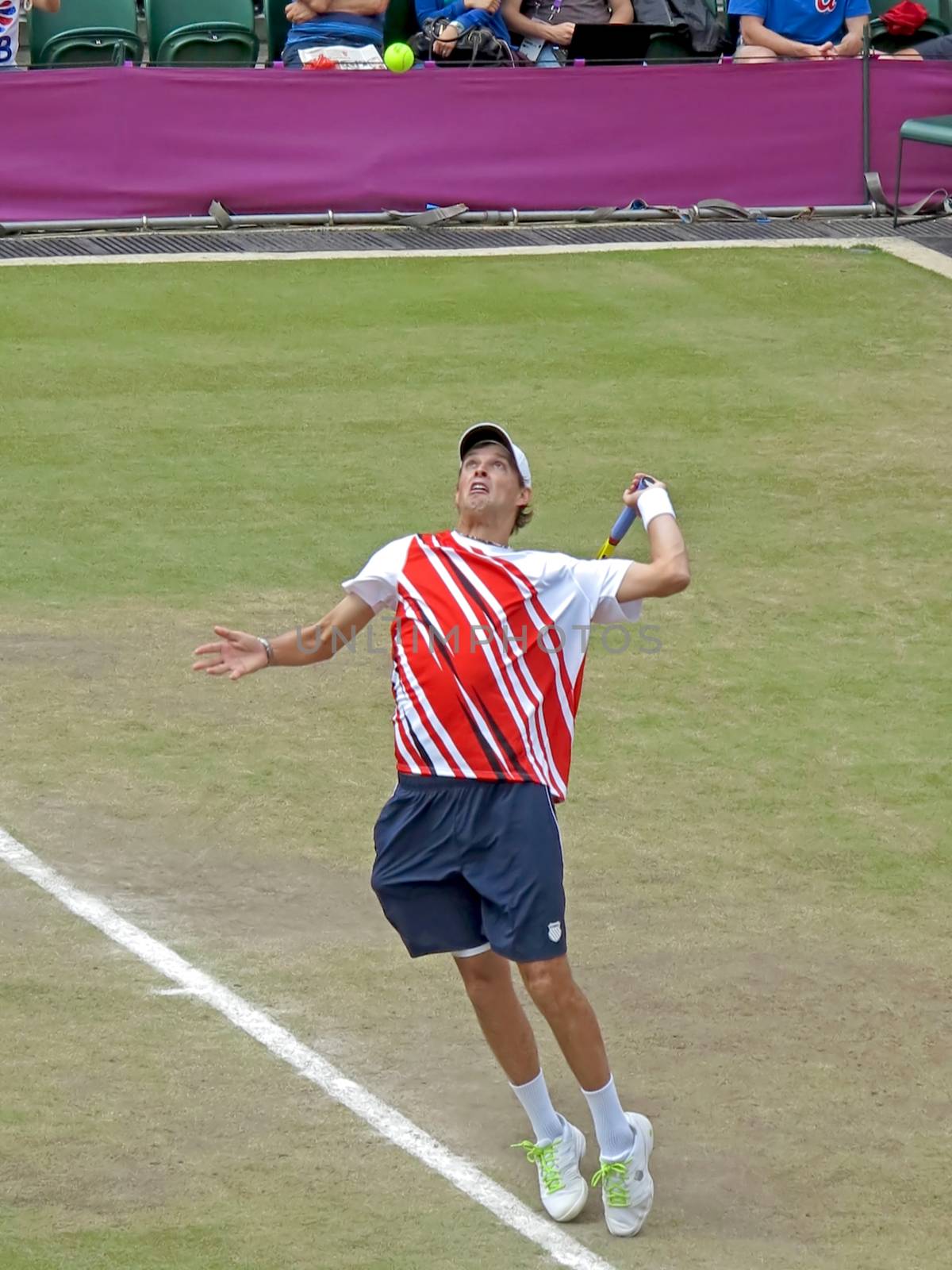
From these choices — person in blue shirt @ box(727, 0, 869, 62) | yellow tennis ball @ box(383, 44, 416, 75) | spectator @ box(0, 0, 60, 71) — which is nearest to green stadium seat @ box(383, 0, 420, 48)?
yellow tennis ball @ box(383, 44, 416, 75)

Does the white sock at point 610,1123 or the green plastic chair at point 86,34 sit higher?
the green plastic chair at point 86,34

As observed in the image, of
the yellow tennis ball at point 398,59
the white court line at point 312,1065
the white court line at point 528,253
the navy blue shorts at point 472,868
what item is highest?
the yellow tennis ball at point 398,59

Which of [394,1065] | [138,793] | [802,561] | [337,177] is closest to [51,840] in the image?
[138,793]

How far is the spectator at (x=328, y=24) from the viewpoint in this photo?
665 inches

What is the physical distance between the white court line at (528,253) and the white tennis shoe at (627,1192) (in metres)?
11.5

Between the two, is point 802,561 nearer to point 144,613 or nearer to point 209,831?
point 144,613

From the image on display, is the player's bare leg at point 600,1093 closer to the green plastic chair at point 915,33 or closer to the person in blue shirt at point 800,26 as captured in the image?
the person in blue shirt at point 800,26

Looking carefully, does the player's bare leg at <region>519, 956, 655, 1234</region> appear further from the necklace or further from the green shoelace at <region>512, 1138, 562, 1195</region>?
the necklace

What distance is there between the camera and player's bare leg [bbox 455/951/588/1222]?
5.59 m

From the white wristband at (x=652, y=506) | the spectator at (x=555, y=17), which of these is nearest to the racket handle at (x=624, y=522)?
the white wristband at (x=652, y=506)

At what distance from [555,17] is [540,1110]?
13830mm

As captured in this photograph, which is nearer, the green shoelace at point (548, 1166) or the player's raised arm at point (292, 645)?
the green shoelace at point (548, 1166)

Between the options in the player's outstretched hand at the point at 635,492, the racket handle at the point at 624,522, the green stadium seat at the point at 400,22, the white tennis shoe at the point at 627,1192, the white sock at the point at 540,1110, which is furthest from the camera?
the green stadium seat at the point at 400,22

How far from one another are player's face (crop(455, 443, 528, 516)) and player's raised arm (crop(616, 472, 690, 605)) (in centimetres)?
36
